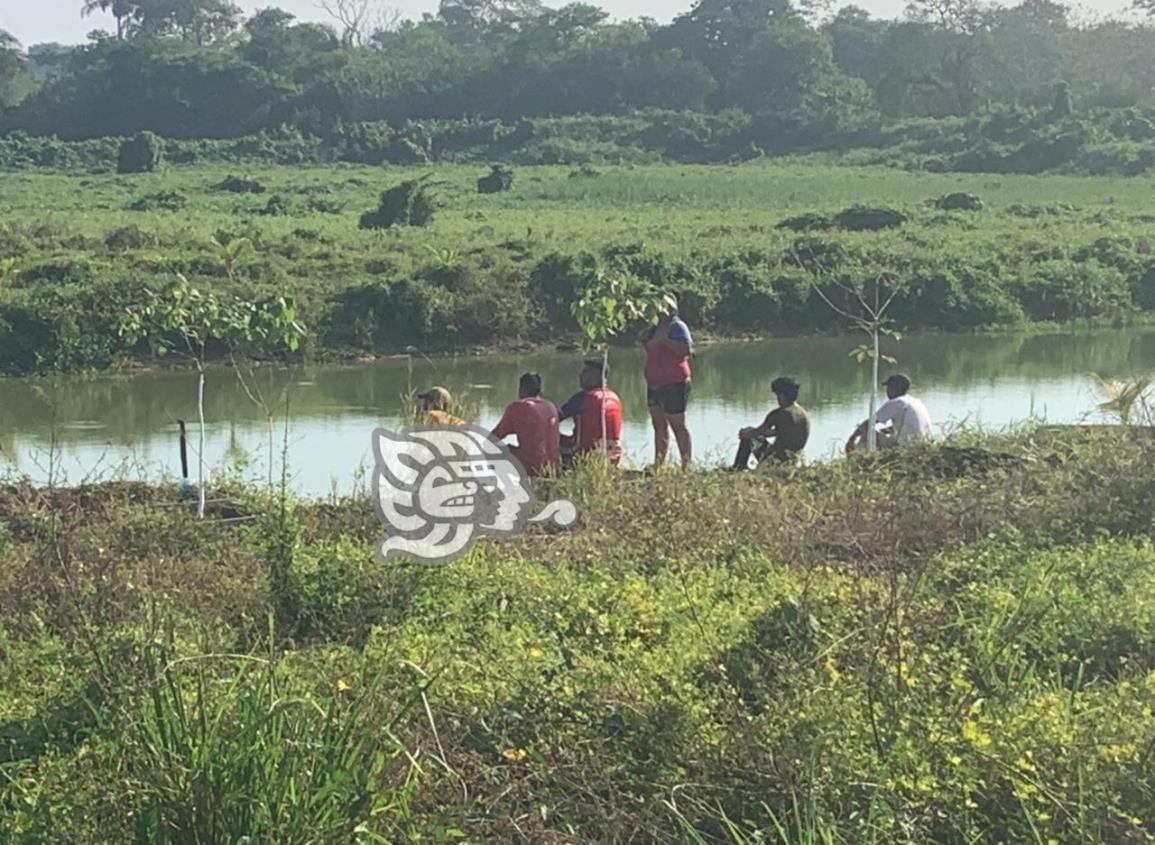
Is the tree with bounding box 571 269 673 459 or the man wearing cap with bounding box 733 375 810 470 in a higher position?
the tree with bounding box 571 269 673 459

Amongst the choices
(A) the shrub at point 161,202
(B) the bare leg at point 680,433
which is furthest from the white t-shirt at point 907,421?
(A) the shrub at point 161,202

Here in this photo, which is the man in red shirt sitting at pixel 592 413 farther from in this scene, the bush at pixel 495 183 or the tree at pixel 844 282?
the bush at pixel 495 183

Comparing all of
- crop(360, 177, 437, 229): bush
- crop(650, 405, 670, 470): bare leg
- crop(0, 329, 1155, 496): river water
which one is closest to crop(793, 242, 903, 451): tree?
crop(0, 329, 1155, 496): river water

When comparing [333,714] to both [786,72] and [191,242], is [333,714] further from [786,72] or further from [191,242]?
[786,72]

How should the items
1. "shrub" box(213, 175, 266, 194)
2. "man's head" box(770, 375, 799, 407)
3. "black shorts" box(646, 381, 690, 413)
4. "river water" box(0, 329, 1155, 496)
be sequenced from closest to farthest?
"man's head" box(770, 375, 799, 407), "black shorts" box(646, 381, 690, 413), "river water" box(0, 329, 1155, 496), "shrub" box(213, 175, 266, 194)

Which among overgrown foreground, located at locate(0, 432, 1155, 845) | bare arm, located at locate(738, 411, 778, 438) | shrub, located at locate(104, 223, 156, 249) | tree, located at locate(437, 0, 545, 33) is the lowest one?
overgrown foreground, located at locate(0, 432, 1155, 845)

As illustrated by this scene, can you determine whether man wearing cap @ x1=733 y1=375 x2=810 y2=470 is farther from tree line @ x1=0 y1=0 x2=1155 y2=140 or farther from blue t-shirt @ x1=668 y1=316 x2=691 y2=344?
tree line @ x1=0 y1=0 x2=1155 y2=140

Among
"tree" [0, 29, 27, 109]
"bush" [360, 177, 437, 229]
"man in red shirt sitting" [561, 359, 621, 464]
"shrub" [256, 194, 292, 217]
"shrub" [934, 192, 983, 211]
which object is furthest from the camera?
"tree" [0, 29, 27, 109]

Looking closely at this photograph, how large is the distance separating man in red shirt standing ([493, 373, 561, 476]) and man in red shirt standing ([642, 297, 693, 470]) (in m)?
1.07

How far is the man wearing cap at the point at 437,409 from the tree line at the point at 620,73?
134 ft

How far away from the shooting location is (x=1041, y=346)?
22203 mm

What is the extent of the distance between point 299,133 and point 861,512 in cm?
4520

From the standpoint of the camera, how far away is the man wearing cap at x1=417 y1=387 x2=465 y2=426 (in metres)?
8.39

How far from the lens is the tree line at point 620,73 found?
52.7 meters
